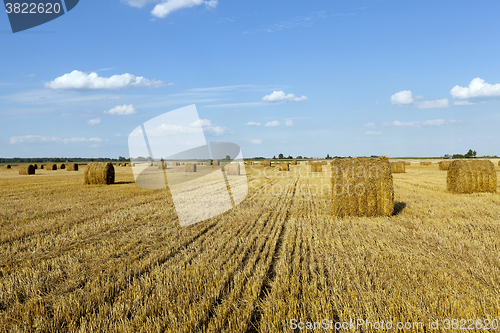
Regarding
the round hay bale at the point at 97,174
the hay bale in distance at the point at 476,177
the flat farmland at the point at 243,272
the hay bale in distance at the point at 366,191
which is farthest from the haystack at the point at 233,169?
the flat farmland at the point at 243,272

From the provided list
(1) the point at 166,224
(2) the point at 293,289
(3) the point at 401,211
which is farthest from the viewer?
(3) the point at 401,211

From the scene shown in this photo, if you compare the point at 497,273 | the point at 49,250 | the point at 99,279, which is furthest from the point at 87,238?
the point at 497,273

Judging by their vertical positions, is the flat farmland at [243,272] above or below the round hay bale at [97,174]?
below

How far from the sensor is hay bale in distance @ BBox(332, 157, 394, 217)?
944cm

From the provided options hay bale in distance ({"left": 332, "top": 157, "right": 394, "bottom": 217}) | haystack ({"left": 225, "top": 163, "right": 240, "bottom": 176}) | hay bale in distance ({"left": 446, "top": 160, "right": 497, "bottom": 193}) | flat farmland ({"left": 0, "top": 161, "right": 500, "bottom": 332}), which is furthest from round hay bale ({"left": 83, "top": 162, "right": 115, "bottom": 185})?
hay bale in distance ({"left": 446, "top": 160, "right": 497, "bottom": 193})

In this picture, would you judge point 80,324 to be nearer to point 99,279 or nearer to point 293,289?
point 99,279

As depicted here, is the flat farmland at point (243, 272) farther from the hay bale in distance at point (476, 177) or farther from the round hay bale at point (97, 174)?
the round hay bale at point (97, 174)

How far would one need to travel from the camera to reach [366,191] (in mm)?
9508

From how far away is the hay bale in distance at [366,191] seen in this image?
944cm

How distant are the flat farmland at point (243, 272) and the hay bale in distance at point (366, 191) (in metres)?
0.56

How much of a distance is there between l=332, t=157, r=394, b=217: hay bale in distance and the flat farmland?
56cm

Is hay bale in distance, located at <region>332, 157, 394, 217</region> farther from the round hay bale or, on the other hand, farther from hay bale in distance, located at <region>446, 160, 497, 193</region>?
the round hay bale

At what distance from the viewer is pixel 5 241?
22.4 ft

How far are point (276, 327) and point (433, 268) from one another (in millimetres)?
2995
